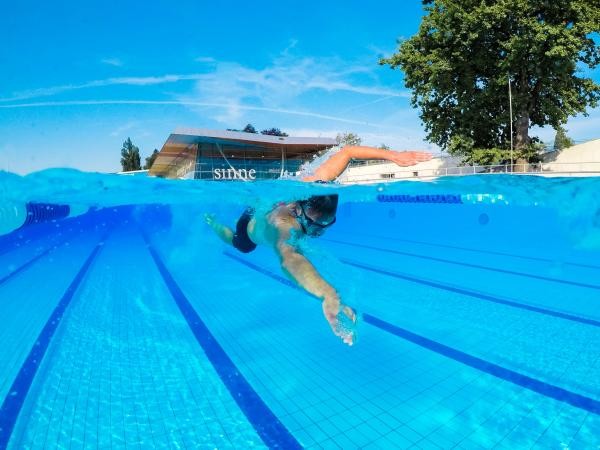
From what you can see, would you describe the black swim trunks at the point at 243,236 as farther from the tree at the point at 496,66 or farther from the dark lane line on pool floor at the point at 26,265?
the tree at the point at 496,66

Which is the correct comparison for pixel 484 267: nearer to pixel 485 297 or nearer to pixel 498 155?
pixel 485 297

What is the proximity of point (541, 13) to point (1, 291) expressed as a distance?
79.9 feet

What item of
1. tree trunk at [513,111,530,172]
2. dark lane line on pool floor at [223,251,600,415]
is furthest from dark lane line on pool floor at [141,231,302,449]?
tree trunk at [513,111,530,172]

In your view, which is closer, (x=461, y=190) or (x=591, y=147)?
(x=461, y=190)

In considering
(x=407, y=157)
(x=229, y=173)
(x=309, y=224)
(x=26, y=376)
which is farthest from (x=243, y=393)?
(x=229, y=173)

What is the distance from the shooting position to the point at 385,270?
7.79 metres

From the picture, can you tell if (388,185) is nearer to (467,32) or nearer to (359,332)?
(359,332)

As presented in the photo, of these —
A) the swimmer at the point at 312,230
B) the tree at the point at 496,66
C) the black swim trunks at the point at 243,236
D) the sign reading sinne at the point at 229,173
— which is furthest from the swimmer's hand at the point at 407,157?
the sign reading sinne at the point at 229,173

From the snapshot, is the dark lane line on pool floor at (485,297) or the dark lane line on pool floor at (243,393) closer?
the dark lane line on pool floor at (243,393)

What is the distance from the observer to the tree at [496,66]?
57.6 feet

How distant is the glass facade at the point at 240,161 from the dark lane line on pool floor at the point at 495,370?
923 inches

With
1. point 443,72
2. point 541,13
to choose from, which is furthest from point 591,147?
point 443,72

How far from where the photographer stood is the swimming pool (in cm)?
258

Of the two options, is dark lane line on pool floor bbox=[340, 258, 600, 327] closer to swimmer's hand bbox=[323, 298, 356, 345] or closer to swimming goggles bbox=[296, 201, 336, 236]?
swimming goggles bbox=[296, 201, 336, 236]
